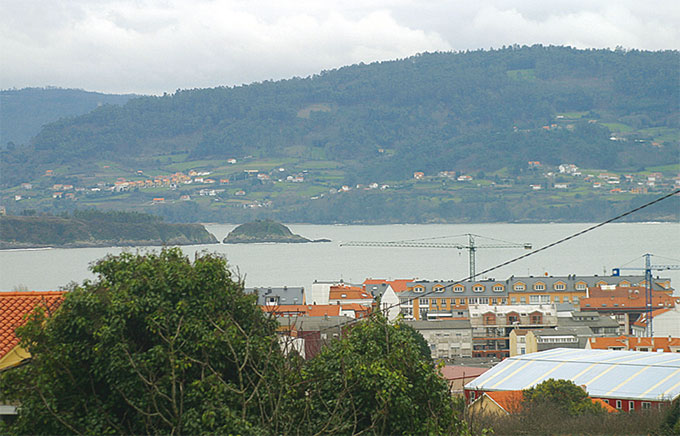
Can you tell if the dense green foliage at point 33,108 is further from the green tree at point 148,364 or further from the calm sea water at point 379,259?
the green tree at point 148,364

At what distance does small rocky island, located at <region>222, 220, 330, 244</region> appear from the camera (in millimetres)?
81438

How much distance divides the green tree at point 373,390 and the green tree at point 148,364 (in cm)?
19

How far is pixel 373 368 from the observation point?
397cm

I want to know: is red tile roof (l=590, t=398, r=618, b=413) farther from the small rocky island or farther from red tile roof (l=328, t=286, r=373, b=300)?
the small rocky island

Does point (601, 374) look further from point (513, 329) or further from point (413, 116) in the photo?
point (413, 116)

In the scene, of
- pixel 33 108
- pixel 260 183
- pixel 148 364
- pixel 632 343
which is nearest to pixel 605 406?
pixel 148 364

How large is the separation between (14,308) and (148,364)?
4.96 ft

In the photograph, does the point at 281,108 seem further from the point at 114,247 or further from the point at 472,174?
the point at 114,247

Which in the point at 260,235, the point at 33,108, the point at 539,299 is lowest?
the point at 539,299

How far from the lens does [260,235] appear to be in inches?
3243

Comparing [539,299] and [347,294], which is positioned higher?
[347,294]

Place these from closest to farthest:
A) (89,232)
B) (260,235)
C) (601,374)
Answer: (601,374), (89,232), (260,235)

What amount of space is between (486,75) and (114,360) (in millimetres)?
160468

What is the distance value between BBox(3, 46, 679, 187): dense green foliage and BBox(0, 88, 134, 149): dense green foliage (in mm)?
23605
